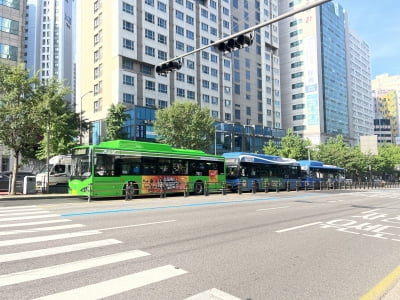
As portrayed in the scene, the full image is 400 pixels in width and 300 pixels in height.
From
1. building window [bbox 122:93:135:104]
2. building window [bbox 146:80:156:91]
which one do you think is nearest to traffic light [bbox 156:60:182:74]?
building window [bbox 122:93:135:104]

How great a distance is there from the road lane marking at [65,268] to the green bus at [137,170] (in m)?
12.5

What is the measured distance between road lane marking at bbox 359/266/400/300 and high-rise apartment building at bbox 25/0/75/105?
146692 mm

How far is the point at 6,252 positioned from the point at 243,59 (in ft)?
267

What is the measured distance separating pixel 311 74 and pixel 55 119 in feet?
315

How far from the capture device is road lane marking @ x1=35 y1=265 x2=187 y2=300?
427 centimetres

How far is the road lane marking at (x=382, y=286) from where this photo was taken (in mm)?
4517

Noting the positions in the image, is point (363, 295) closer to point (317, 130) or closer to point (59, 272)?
point (59, 272)

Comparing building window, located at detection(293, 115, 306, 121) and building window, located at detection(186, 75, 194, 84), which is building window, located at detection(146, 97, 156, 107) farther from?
building window, located at detection(293, 115, 306, 121)

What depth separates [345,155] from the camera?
67438mm

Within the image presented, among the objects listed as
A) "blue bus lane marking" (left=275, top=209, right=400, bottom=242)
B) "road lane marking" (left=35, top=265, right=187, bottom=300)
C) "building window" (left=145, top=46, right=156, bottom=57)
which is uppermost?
"building window" (left=145, top=46, right=156, bottom=57)

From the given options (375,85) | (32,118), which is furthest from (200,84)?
(375,85)

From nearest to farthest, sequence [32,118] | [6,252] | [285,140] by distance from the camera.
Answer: [6,252]
[32,118]
[285,140]

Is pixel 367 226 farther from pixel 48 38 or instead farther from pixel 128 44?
pixel 48 38

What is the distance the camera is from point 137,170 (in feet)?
68.0
